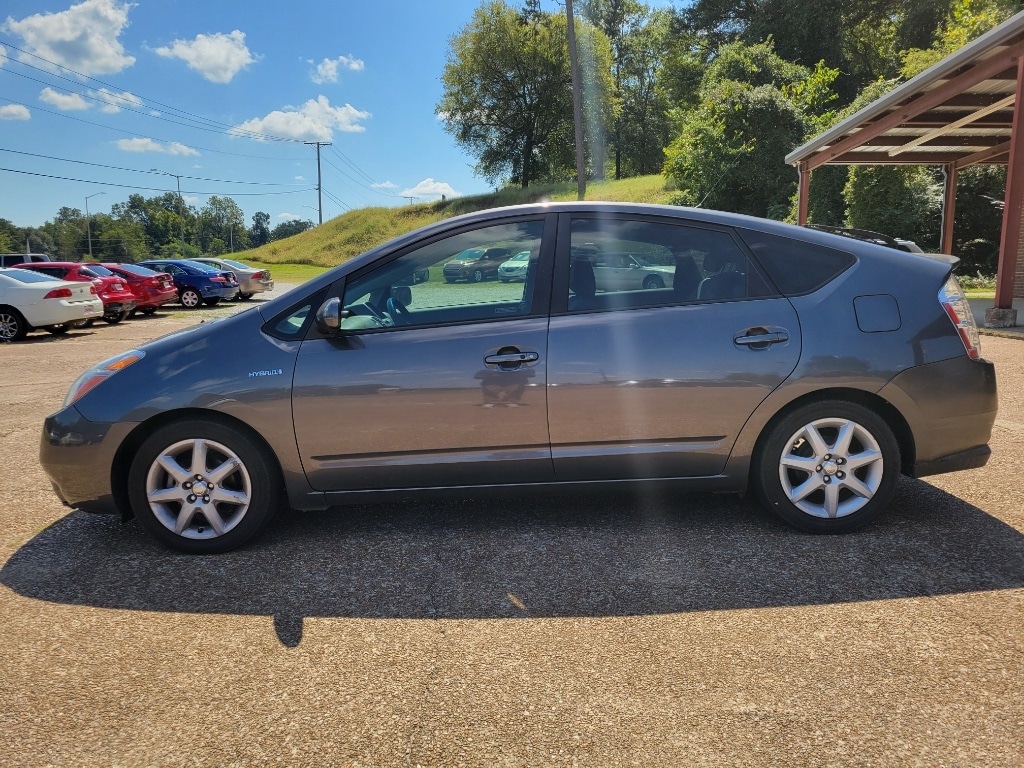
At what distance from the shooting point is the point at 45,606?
127 inches

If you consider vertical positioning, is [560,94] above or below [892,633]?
above

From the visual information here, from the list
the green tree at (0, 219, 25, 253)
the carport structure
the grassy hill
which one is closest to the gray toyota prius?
the carport structure

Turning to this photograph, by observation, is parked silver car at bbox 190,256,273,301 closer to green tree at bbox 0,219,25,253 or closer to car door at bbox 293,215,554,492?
car door at bbox 293,215,554,492

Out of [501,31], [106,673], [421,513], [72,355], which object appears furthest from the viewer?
[501,31]

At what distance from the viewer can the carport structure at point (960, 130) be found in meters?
11.6

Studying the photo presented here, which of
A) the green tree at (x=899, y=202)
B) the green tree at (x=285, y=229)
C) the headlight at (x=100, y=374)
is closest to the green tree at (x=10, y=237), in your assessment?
the green tree at (x=285, y=229)

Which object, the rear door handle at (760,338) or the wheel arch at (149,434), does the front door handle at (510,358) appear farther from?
the wheel arch at (149,434)

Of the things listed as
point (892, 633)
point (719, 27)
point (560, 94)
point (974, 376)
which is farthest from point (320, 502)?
point (560, 94)

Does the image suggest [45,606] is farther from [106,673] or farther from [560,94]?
[560,94]

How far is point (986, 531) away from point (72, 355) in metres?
12.6

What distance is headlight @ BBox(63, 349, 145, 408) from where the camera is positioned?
3723 millimetres

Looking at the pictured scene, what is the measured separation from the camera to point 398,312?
3.74m

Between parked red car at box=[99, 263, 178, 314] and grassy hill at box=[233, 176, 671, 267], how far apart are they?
3326 cm

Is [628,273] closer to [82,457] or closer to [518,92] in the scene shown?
[82,457]
